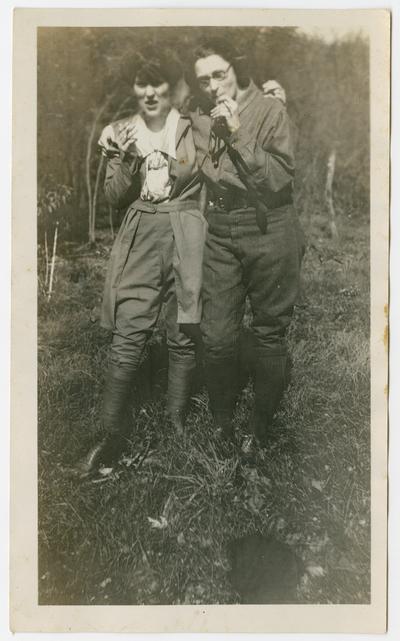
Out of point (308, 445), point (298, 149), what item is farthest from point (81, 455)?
point (298, 149)


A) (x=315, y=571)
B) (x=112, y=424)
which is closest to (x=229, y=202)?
(x=112, y=424)

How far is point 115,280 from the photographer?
317cm

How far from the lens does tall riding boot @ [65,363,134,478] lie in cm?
318

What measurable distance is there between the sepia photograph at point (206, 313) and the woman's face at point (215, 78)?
11mm

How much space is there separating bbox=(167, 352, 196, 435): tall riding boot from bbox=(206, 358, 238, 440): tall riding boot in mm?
112

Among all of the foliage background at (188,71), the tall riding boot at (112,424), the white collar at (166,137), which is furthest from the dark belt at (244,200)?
the tall riding boot at (112,424)

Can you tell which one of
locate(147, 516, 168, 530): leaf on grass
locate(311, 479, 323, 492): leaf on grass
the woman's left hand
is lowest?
locate(147, 516, 168, 530): leaf on grass

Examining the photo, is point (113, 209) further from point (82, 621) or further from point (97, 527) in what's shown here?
point (82, 621)

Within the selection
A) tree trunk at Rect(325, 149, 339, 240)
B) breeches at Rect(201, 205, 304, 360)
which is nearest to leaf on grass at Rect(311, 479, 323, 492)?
breeches at Rect(201, 205, 304, 360)

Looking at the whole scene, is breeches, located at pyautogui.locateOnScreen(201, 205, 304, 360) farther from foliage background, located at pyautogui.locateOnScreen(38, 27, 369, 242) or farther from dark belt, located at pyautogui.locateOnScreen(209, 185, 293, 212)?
foliage background, located at pyautogui.locateOnScreen(38, 27, 369, 242)

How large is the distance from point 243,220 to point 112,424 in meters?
1.41

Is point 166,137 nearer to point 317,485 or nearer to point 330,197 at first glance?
point 330,197

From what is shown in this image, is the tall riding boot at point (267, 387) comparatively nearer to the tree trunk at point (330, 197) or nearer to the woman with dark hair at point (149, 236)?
the woman with dark hair at point (149, 236)

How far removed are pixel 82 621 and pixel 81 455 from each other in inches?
36.2
